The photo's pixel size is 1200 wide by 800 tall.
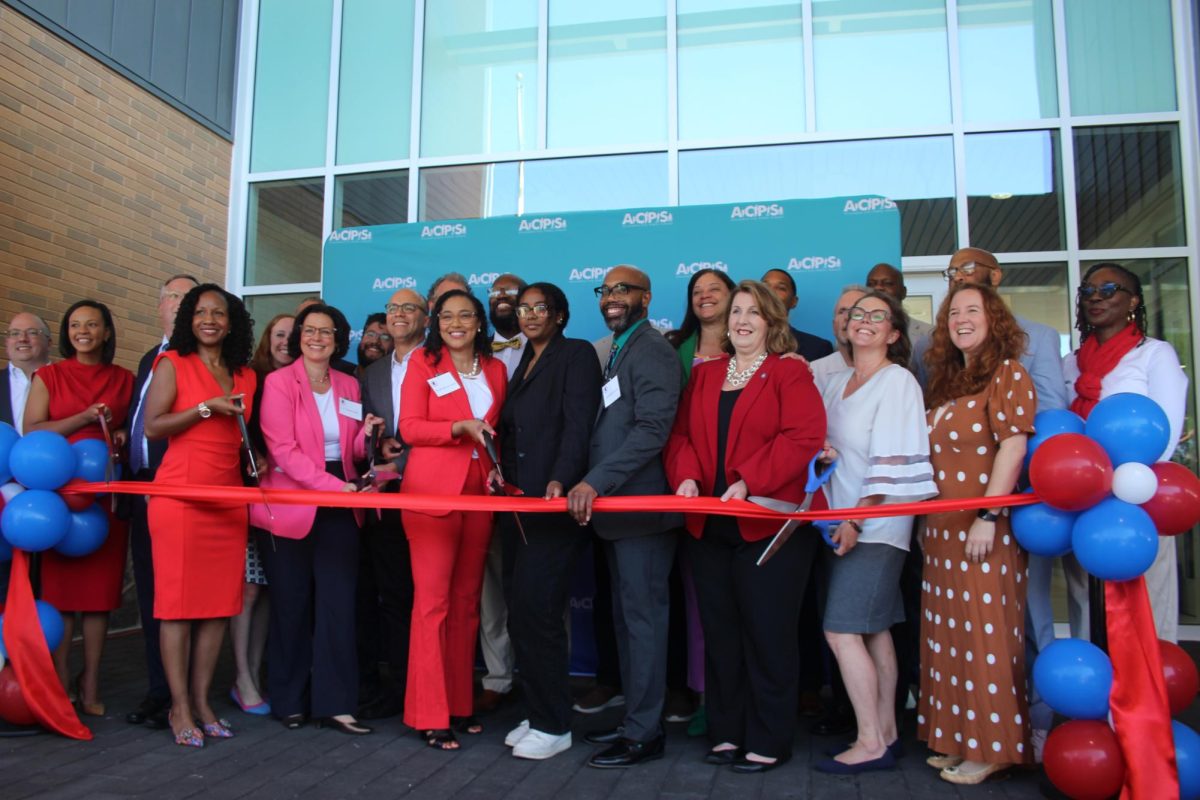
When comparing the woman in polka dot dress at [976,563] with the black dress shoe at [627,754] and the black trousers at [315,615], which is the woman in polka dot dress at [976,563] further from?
the black trousers at [315,615]

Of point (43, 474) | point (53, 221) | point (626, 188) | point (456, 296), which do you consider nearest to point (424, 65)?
point (626, 188)

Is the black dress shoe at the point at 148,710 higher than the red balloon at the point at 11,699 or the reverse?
the reverse

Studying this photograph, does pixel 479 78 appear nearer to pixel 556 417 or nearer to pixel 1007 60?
pixel 1007 60

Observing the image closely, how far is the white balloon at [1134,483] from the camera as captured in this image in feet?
9.54

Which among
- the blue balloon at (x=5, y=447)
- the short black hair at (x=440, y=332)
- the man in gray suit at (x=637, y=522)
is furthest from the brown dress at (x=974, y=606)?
the blue balloon at (x=5, y=447)

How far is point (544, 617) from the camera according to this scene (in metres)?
3.55

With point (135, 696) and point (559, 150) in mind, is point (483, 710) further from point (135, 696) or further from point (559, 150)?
point (559, 150)

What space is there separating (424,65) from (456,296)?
14.9 feet

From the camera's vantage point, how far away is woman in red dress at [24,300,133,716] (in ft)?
13.2

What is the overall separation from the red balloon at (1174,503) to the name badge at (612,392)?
1.96 meters

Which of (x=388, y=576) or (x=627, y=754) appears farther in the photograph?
(x=388, y=576)

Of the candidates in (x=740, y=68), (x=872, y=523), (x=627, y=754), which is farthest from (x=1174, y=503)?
(x=740, y=68)

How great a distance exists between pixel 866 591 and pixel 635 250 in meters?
3.03

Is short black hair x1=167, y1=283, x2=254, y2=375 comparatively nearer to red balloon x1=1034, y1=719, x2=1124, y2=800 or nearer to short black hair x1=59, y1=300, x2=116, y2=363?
short black hair x1=59, y1=300, x2=116, y2=363
